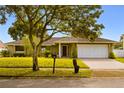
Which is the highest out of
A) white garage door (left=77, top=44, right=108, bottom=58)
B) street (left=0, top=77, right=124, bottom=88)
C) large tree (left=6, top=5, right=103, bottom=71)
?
large tree (left=6, top=5, right=103, bottom=71)

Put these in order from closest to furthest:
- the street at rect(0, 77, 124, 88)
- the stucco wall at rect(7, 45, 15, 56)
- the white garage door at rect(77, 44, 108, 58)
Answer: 1. the street at rect(0, 77, 124, 88)
2. the white garage door at rect(77, 44, 108, 58)
3. the stucco wall at rect(7, 45, 15, 56)

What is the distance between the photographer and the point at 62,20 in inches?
680

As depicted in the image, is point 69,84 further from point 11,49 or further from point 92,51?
point 11,49

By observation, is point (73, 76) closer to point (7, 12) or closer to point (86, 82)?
point (86, 82)

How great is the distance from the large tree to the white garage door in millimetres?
15999

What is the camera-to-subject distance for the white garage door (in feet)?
111

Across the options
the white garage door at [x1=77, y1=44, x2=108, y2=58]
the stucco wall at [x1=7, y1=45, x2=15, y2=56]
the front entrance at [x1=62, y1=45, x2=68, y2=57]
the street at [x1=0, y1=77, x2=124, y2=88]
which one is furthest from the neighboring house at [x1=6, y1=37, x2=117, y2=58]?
the street at [x1=0, y1=77, x2=124, y2=88]

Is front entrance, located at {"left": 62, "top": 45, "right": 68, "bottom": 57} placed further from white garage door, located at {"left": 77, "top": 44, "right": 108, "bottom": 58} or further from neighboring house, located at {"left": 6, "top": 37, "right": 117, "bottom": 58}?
white garage door, located at {"left": 77, "top": 44, "right": 108, "bottom": 58}

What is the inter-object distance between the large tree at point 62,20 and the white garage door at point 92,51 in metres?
16.0

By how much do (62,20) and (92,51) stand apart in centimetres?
1708

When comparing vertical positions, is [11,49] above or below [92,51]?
above

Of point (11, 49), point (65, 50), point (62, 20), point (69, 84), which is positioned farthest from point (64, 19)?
point (11, 49)

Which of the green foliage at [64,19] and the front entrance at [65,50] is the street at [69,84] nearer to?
the green foliage at [64,19]
